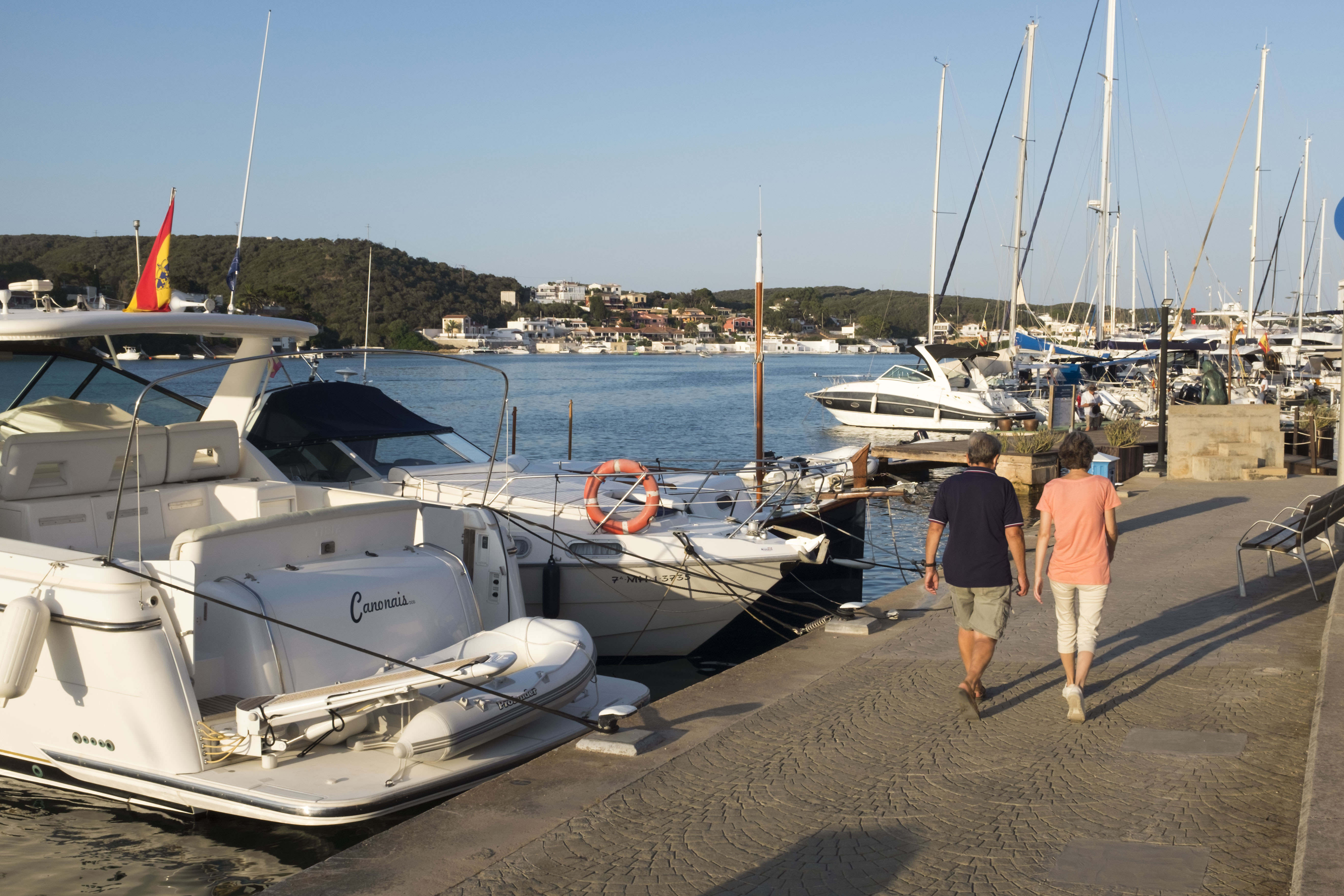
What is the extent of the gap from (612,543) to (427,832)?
5.73 m

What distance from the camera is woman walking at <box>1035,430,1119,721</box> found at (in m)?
6.45

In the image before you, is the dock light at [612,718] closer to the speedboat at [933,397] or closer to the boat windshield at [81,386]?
the boat windshield at [81,386]

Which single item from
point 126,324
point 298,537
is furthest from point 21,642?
point 126,324

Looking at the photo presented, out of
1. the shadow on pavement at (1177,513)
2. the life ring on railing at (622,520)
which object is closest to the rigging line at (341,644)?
the life ring on railing at (622,520)

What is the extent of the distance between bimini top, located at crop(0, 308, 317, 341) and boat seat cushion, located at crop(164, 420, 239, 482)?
0.79m

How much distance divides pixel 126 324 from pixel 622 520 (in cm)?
503

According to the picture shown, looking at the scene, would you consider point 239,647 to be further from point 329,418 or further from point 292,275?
point 292,275

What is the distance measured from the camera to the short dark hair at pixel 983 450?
6625 millimetres

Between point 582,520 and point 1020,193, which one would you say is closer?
point 582,520

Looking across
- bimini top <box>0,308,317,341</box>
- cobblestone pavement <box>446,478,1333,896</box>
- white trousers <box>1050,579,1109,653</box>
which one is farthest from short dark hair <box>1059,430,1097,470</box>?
bimini top <box>0,308,317,341</box>

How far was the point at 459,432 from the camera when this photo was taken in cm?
2270

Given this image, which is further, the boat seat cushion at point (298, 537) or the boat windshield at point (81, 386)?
the boat windshield at point (81, 386)

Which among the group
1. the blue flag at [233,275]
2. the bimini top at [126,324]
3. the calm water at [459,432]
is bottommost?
the calm water at [459,432]

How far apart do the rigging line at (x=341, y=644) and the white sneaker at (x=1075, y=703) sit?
2.69m
